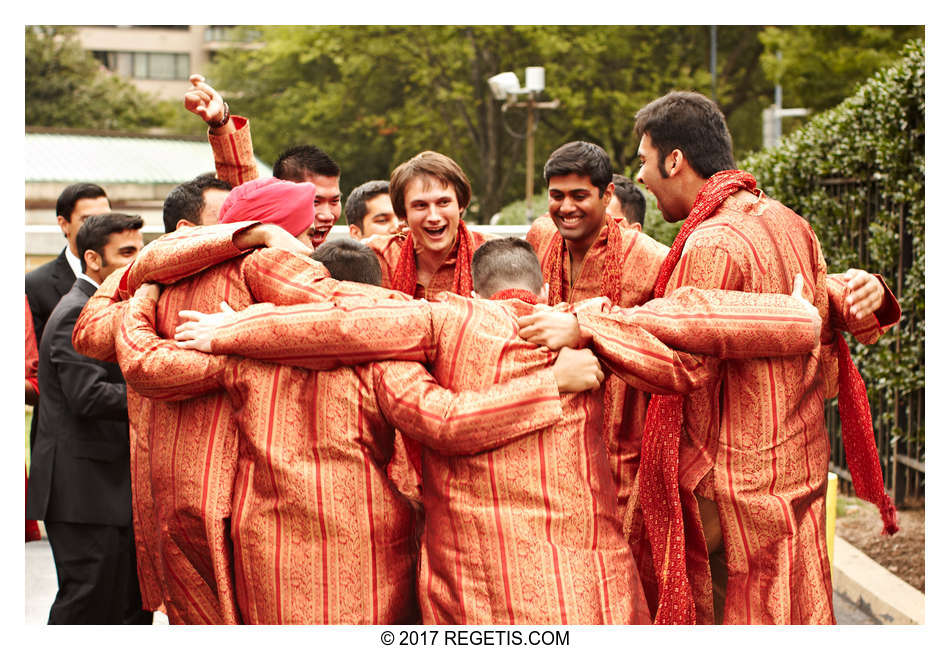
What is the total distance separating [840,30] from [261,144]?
18800mm

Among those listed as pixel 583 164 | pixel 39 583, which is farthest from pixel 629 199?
pixel 39 583

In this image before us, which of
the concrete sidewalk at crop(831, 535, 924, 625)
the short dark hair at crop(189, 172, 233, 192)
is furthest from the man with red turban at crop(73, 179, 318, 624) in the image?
the concrete sidewalk at crop(831, 535, 924, 625)

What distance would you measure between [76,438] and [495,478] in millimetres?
2382

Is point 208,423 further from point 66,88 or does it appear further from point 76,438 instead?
point 66,88

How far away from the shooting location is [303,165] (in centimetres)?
479

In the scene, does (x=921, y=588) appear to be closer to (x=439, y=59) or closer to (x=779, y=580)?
(x=779, y=580)

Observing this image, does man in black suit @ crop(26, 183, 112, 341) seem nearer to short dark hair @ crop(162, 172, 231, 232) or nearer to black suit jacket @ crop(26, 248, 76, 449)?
black suit jacket @ crop(26, 248, 76, 449)

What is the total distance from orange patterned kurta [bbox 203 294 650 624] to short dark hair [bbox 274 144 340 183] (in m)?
1.80

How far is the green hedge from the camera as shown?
6359mm

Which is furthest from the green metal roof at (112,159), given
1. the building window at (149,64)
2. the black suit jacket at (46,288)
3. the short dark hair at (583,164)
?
the building window at (149,64)

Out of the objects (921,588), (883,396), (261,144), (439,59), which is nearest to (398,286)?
(921,588)

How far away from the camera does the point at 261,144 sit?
105 feet

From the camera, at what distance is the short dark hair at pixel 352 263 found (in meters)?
3.30

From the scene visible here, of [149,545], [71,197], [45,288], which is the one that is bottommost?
[149,545]
